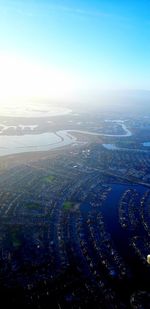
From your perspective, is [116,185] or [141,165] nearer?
[116,185]

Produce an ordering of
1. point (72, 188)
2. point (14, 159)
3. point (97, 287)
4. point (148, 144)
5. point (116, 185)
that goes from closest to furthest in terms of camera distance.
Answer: point (97, 287), point (72, 188), point (116, 185), point (14, 159), point (148, 144)

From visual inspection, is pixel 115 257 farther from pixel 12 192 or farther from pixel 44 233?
pixel 12 192

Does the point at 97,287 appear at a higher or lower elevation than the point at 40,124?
lower

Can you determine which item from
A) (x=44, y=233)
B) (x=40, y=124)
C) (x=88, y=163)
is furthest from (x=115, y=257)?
(x=40, y=124)

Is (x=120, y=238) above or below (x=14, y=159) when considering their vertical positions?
below

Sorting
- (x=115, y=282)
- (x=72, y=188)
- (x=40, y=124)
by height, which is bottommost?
(x=115, y=282)

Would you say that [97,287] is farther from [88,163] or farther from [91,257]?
[88,163]

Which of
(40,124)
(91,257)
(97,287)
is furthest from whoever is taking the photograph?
(40,124)

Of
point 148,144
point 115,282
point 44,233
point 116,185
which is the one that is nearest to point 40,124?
point 148,144

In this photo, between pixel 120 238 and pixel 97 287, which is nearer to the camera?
pixel 97 287
